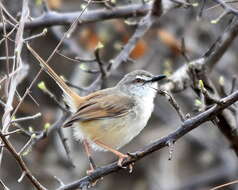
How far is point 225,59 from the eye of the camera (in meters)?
9.04

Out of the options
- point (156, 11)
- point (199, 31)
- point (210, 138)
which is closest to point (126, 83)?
point (156, 11)

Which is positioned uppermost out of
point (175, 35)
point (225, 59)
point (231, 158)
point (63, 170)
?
point (175, 35)

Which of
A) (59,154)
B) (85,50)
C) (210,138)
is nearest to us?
→ (59,154)

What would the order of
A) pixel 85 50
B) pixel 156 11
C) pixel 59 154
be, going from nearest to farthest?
pixel 156 11
pixel 59 154
pixel 85 50

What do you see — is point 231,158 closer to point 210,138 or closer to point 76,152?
point 210,138

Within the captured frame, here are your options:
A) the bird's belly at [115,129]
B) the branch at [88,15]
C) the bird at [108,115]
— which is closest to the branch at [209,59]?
the bird at [108,115]

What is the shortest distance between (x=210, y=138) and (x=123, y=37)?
2361 millimetres

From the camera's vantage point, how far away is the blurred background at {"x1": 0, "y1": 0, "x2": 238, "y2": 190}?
830cm

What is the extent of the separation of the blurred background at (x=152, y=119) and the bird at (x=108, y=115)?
2561mm

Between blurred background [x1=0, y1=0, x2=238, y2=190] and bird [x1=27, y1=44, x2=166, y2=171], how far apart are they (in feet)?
8.40

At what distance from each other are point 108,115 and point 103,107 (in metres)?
0.11

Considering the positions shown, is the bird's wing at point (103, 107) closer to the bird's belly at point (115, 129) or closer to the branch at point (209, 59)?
the bird's belly at point (115, 129)

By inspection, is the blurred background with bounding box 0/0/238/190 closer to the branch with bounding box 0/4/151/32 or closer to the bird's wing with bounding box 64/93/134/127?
the branch with bounding box 0/4/151/32

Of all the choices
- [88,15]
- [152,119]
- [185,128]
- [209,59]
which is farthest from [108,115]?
[152,119]
